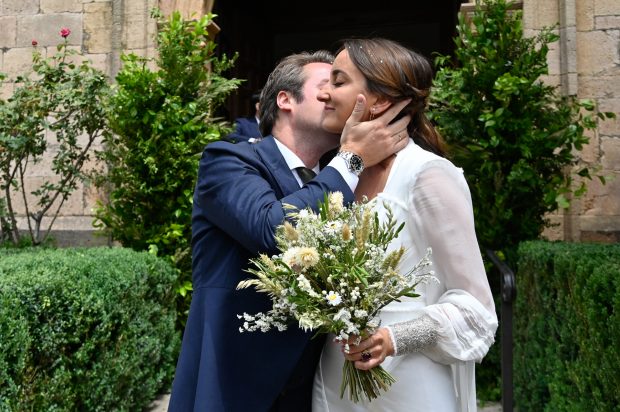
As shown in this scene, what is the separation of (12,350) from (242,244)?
153cm

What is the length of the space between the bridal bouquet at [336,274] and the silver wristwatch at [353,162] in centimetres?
28

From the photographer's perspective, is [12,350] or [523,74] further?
[523,74]

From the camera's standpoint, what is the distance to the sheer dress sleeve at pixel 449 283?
1.51 meters

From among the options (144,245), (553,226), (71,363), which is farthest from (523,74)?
(71,363)

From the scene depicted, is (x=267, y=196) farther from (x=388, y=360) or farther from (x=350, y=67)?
(x=388, y=360)

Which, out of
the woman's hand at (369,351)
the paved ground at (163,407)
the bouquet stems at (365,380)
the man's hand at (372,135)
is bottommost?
the paved ground at (163,407)

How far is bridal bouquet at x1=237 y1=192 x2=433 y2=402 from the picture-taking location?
133 centimetres

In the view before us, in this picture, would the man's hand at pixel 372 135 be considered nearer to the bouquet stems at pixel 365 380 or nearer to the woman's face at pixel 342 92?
the woman's face at pixel 342 92

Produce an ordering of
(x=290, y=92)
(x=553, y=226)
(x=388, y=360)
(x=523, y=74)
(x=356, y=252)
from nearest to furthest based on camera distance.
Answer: (x=356, y=252) < (x=388, y=360) < (x=290, y=92) < (x=523, y=74) < (x=553, y=226)

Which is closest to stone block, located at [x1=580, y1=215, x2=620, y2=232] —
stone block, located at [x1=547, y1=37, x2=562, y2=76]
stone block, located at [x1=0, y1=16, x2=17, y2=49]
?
stone block, located at [x1=547, y1=37, x2=562, y2=76]

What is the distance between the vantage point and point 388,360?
160 centimetres

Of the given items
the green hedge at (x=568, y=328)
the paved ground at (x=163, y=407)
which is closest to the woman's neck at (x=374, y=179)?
the green hedge at (x=568, y=328)

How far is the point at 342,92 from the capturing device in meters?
1.73

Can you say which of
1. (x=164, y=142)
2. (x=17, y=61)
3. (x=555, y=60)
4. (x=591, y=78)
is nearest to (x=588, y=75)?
(x=591, y=78)
